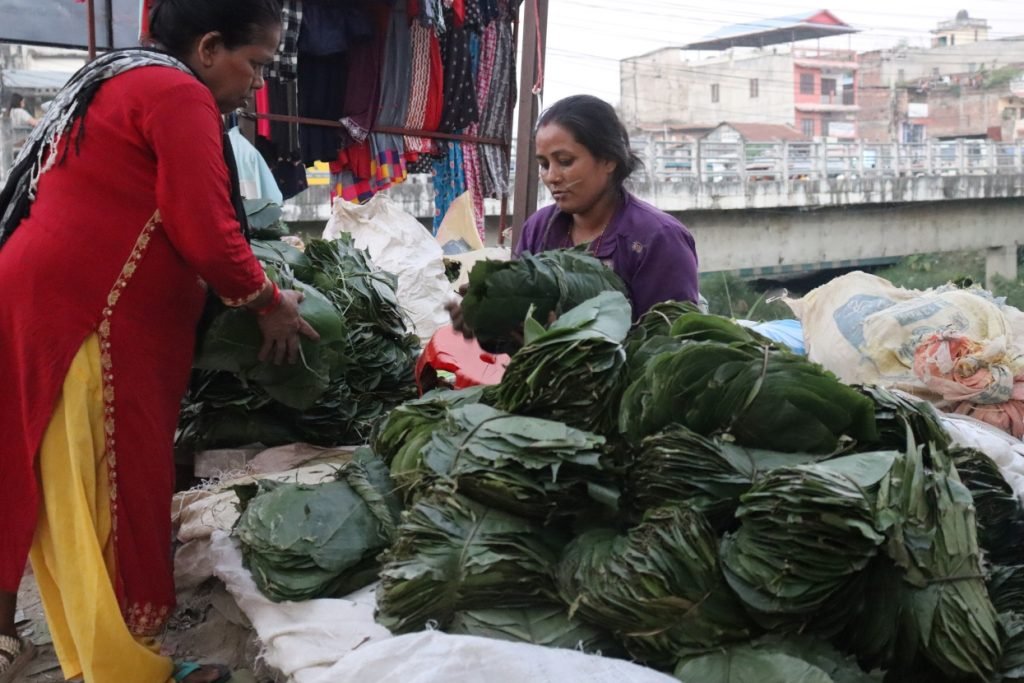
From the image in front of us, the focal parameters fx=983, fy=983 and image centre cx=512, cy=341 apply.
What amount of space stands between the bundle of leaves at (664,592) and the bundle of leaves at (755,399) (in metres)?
0.19

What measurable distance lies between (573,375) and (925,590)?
2.18 ft

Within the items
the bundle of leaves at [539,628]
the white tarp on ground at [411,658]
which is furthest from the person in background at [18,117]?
the bundle of leaves at [539,628]

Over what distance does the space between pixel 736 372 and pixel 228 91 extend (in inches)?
52.8

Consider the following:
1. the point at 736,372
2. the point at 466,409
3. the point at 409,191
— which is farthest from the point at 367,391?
the point at 409,191

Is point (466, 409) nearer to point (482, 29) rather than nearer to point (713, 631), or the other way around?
point (713, 631)

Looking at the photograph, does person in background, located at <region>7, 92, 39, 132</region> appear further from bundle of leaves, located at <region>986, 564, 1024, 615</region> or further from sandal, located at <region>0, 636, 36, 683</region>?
bundle of leaves, located at <region>986, 564, 1024, 615</region>

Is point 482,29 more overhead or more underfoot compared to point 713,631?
more overhead

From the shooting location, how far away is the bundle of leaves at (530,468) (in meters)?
1.64

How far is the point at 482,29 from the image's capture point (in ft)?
17.9

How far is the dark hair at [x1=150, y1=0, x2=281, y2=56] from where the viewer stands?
2.14 meters

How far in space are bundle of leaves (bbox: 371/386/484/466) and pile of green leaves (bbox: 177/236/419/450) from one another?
15.6 inches

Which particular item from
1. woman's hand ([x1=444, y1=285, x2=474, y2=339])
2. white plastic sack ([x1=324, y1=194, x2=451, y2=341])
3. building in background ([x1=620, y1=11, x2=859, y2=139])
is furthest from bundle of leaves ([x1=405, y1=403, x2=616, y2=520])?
building in background ([x1=620, y1=11, x2=859, y2=139])

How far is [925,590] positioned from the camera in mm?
1467

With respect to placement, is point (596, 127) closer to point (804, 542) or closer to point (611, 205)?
point (611, 205)
